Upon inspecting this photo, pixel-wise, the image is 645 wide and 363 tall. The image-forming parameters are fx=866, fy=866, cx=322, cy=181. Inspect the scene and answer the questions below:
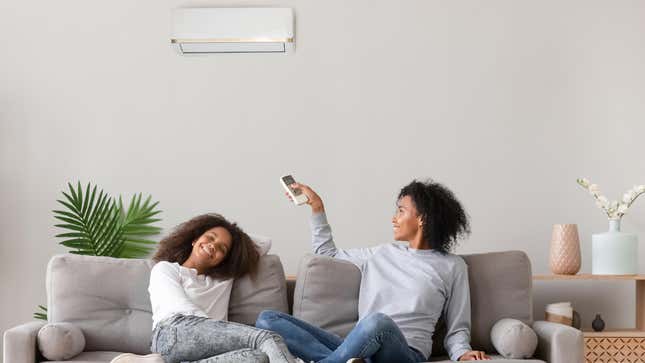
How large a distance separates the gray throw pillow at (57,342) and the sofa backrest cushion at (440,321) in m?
0.89

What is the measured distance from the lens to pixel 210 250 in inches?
140

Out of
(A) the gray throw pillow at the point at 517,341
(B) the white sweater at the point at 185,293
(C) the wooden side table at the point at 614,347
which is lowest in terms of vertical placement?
(C) the wooden side table at the point at 614,347

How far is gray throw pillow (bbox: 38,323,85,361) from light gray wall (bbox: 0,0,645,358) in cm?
130

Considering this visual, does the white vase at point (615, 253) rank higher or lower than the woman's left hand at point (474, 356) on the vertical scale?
higher

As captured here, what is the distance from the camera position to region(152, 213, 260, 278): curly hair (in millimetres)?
3582

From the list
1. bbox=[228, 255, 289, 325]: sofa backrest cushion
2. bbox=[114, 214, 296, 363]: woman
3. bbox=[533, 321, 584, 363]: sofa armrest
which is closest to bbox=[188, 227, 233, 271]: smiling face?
bbox=[114, 214, 296, 363]: woman

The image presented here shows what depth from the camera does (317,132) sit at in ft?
14.8

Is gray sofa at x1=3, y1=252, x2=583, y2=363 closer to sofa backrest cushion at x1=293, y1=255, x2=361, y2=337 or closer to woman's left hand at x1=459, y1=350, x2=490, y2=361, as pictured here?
sofa backrest cushion at x1=293, y1=255, x2=361, y2=337

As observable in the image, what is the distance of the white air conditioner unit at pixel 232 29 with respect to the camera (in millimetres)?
4414

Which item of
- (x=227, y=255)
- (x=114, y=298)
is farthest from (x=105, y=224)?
(x=227, y=255)

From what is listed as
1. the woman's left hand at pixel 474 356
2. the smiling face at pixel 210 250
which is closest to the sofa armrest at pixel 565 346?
the woman's left hand at pixel 474 356

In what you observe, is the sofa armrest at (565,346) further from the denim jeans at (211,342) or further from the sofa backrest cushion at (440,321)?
the denim jeans at (211,342)

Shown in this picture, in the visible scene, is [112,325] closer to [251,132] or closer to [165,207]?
[165,207]

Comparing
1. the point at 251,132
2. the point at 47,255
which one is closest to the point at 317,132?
the point at 251,132
